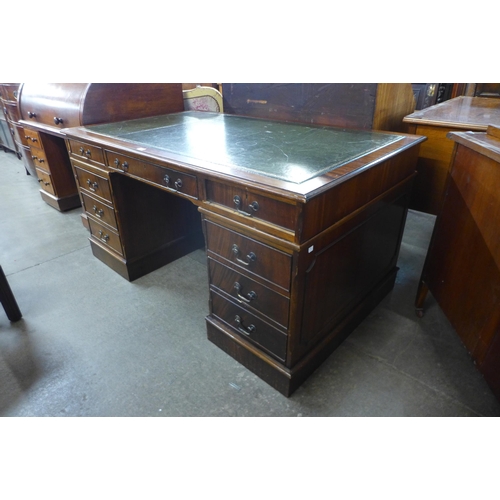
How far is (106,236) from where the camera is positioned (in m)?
2.15

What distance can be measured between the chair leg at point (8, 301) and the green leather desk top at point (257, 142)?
880mm

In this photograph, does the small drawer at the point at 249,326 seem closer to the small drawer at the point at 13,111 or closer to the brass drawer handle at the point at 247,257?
the brass drawer handle at the point at 247,257

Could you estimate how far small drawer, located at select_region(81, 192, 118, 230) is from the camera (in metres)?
2.01

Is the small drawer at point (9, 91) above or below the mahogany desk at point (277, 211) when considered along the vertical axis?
above

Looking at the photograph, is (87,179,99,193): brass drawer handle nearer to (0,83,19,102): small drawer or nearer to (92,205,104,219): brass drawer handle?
(92,205,104,219): brass drawer handle

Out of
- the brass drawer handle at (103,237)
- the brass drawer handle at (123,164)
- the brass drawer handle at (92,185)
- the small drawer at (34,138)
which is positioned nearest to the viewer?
the brass drawer handle at (123,164)

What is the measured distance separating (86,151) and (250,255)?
3.93ft

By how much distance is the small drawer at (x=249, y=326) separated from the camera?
1.37m

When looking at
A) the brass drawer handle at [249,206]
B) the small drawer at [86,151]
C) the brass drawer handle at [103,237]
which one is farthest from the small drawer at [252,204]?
the brass drawer handle at [103,237]

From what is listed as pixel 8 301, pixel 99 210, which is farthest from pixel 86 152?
pixel 8 301

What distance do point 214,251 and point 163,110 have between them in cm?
144

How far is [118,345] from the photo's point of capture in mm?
1685
